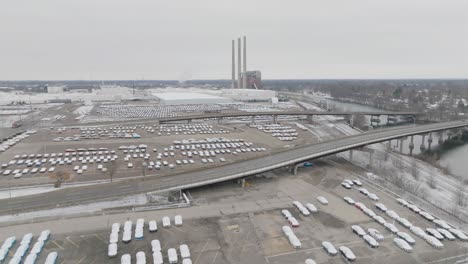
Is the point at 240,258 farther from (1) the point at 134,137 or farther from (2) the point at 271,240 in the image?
(1) the point at 134,137

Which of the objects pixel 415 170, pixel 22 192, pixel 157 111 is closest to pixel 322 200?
pixel 415 170

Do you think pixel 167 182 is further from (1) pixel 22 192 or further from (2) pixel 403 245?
(2) pixel 403 245

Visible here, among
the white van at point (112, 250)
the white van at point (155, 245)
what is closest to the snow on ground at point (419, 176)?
the white van at point (155, 245)

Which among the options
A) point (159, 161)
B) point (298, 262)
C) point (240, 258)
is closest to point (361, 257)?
point (298, 262)

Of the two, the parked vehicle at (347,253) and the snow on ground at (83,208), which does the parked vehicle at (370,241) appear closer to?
the parked vehicle at (347,253)

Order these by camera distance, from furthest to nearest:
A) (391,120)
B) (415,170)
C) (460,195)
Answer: (391,120) → (415,170) → (460,195)

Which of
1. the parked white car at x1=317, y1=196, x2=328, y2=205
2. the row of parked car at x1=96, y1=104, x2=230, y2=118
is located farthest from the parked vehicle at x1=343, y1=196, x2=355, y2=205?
the row of parked car at x1=96, y1=104, x2=230, y2=118
